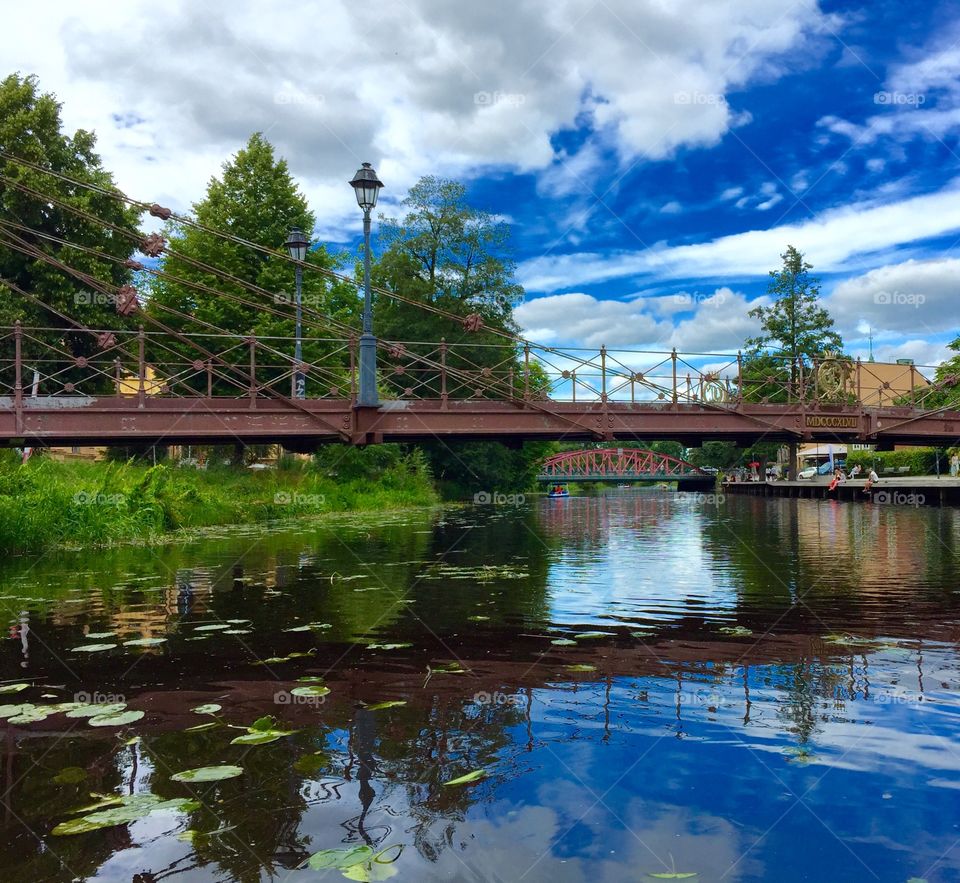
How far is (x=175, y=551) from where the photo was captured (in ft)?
69.0

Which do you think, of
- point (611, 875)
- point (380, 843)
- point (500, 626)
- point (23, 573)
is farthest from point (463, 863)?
point (23, 573)

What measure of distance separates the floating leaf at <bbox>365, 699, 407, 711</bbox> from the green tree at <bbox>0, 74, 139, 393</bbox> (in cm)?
3473

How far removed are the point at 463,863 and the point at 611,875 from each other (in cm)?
83

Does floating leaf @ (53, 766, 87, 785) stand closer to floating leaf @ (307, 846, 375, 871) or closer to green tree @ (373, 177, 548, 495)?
floating leaf @ (307, 846, 375, 871)

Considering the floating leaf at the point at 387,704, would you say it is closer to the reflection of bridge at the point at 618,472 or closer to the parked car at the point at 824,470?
the parked car at the point at 824,470

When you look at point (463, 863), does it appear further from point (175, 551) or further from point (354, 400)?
point (175, 551)

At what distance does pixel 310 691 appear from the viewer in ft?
25.3

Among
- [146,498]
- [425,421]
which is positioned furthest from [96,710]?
[146,498]

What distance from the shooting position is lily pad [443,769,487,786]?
547 cm

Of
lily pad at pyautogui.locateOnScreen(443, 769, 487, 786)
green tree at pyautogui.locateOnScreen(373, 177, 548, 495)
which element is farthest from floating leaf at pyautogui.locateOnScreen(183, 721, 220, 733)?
green tree at pyautogui.locateOnScreen(373, 177, 548, 495)

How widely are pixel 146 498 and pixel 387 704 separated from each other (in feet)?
66.4

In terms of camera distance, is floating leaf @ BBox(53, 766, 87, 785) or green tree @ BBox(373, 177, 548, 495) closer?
floating leaf @ BBox(53, 766, 87, 785)

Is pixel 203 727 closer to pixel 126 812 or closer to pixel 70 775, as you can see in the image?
pixel 70 775

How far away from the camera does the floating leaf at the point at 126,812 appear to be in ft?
15.7
